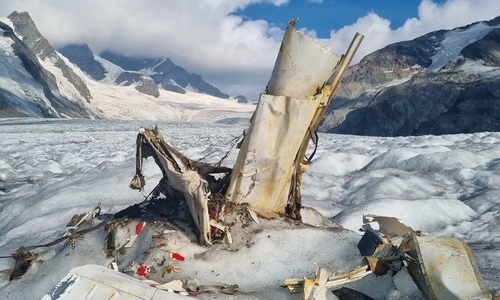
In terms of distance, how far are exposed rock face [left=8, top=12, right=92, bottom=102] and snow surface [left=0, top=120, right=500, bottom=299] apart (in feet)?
303

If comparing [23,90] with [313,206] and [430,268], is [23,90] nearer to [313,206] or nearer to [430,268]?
[313,206]

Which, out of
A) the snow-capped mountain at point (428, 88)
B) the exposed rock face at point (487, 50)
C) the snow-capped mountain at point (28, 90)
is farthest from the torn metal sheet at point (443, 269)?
the exposed rock face at point (487, 50)

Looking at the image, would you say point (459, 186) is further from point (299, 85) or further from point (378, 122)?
point (378, 122)

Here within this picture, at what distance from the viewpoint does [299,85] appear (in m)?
2.95

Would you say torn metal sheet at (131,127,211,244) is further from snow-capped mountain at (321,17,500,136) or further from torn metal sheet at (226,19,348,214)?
snow-capped mountain at (321,17,500,136)

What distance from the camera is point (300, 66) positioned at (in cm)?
289

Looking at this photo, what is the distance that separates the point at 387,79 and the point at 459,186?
6305cm

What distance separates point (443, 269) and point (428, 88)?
5264 centimetres

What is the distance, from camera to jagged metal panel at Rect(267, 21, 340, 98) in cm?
285

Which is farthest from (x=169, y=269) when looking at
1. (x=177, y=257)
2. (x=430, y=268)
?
(x=430, y=268)

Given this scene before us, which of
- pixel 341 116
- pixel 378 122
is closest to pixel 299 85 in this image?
pixel 378 122

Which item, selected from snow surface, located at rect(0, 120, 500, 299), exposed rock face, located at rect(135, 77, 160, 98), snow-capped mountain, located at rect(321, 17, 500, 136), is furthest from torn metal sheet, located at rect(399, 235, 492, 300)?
exposed rock face, located at rect(135, 77, 160, 98)

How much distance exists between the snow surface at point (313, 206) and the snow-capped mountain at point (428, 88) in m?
40.6

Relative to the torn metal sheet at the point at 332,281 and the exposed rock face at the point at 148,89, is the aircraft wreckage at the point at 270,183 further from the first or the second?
the exposed rock face at the point at 148,89
